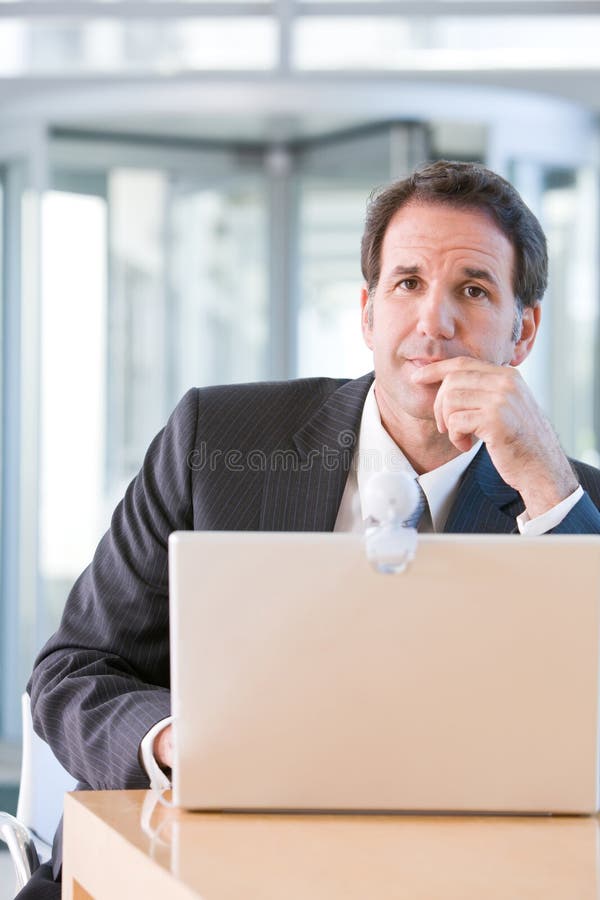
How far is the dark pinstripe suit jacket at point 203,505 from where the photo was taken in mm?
1763

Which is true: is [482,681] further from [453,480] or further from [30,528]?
[30,528]

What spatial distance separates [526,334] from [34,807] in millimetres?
1165

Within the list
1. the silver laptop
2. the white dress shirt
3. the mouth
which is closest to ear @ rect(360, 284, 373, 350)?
the white dress shirt

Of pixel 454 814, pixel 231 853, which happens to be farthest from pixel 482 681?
pixel 231 853

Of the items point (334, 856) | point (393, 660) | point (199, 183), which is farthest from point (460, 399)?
point (199, 183)

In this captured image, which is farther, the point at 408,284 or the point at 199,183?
the point at 199,183

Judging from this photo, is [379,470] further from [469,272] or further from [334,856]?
[334,856]

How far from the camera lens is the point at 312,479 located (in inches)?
77.3

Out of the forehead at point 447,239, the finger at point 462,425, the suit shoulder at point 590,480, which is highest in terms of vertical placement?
the forehead at point 447,239

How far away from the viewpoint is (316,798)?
3.82 feet

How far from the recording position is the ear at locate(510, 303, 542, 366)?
7.27 feet

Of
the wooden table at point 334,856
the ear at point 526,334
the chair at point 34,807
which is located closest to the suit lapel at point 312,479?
the ear at point 526,334

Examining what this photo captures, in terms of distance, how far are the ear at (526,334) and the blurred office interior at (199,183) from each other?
2783 millimetres

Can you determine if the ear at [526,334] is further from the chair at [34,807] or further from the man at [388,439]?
the chair at [34,807]
